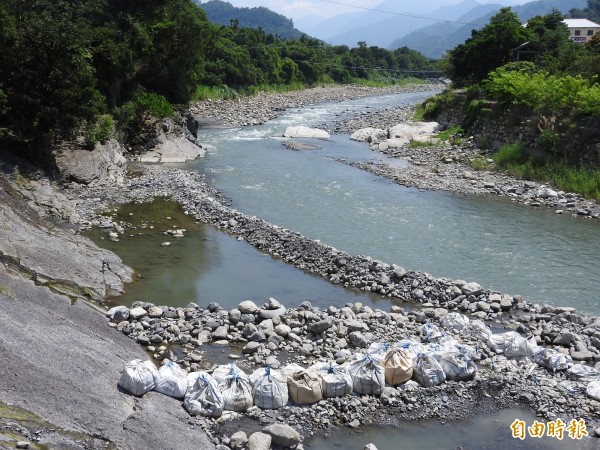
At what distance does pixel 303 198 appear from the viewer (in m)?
24.5

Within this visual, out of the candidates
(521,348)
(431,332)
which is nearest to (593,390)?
(521,348)

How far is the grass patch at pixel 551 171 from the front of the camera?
25.0m

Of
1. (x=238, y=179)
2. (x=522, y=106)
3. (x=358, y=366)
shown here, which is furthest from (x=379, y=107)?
(x=358, y=366)

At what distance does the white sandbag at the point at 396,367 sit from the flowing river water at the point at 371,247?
99cm

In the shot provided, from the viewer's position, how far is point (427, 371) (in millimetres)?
10656

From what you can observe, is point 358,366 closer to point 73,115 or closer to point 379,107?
point 73,115

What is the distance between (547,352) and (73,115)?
16.6 m

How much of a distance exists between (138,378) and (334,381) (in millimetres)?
3134

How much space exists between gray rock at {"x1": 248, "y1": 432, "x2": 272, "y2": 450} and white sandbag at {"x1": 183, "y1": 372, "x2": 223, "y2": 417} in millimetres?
961

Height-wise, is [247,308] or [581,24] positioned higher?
[581,24]

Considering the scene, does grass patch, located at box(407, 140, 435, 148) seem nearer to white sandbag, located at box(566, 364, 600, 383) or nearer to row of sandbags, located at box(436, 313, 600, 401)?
row of sandbags, located at box(436, 313, 600, 401)

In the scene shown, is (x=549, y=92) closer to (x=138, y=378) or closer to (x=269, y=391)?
(x=269, y=391)

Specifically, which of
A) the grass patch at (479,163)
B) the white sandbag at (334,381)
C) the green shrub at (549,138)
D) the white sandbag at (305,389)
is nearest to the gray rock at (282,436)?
the white sandbag at (305,389)

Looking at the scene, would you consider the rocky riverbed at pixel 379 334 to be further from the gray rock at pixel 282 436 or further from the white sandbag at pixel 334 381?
the gray rock at pixel 282 436
